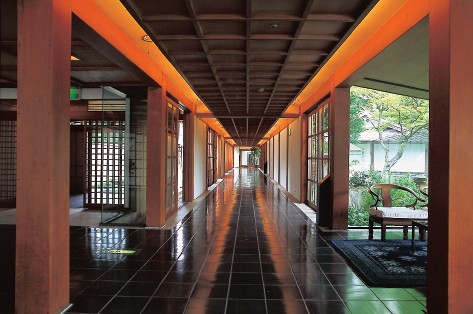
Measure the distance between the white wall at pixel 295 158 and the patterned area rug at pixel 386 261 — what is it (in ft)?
15.8

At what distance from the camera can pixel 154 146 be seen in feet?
19.3

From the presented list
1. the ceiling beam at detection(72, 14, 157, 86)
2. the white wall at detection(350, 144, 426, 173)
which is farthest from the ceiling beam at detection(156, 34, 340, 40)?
the white wall at detection(350, 144, 426, 173)

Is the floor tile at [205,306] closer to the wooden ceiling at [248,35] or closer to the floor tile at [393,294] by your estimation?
the floor tile at [393,294]

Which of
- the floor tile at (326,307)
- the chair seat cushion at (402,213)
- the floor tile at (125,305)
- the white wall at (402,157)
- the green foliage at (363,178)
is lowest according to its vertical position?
the floor tile at (326,307)

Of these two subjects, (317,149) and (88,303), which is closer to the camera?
(88,303)

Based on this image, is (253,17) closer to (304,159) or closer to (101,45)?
(101,45)

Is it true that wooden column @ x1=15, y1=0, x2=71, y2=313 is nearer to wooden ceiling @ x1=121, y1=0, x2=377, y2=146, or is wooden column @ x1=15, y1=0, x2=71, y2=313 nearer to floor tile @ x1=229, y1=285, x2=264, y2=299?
wooden ceiling @ x1=121, y1=0, x2=377, y2=146

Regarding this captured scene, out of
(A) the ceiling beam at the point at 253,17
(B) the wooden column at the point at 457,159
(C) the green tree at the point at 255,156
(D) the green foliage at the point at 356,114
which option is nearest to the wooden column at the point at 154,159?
(A) the ceiling beam at the point at 253,17

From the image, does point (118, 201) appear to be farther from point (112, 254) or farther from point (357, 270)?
point (357, 270)

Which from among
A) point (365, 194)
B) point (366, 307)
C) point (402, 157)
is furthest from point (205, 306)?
point (402, 157)

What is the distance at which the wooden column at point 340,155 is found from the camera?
5.78 meters

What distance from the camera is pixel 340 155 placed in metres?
5.79

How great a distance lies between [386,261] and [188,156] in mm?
6144

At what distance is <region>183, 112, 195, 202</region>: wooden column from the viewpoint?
30.0 ft
